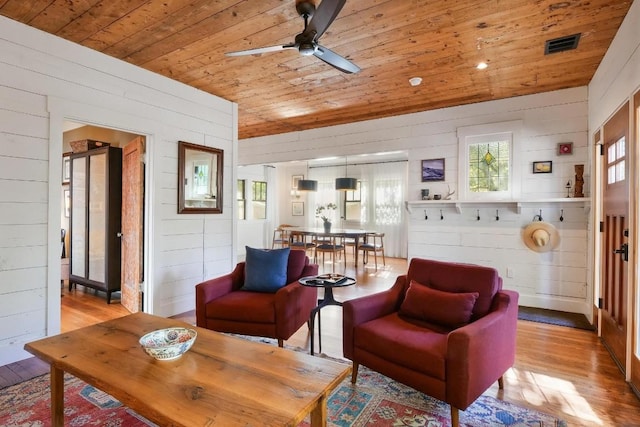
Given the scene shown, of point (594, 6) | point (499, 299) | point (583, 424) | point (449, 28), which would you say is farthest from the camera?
point (449, 28)

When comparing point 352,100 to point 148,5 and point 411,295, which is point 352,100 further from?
point 411,295

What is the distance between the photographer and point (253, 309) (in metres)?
2.76

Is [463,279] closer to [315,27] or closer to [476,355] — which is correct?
[476,355]

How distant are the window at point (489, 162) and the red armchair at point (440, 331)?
7.44 feet

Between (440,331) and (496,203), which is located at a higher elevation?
(496,203)

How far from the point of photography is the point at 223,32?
268 cm

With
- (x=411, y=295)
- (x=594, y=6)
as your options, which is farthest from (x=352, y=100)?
(x=411, y=295)

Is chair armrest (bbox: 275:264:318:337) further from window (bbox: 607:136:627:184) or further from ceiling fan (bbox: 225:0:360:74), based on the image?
window (bbox: 607:136:627:184)

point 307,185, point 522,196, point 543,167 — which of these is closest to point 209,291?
point 522,196

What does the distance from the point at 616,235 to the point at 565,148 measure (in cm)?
152

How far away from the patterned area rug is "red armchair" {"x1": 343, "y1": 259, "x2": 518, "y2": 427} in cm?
20

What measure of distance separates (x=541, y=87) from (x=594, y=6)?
1.64m

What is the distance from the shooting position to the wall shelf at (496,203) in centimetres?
373

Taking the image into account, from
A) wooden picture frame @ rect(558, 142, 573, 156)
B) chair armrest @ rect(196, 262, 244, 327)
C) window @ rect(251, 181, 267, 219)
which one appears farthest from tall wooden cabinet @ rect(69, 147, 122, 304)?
wooden picture frame @ rect(558, 142, 573, 156)
